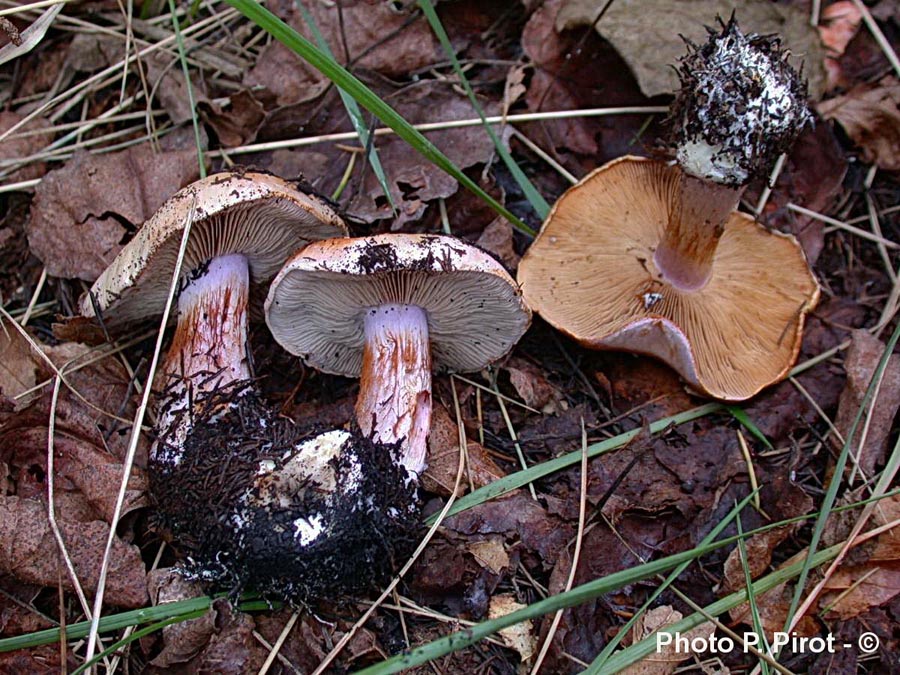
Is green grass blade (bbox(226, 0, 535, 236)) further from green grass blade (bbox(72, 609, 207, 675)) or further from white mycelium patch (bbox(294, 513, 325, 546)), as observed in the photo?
green grass blade (bbox(72, 609, 207, 675))

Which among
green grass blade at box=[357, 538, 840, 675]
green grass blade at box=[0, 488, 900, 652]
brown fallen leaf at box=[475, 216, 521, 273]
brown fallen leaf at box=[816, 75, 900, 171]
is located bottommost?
green grass blade at box=[0, 488, 900, 652]

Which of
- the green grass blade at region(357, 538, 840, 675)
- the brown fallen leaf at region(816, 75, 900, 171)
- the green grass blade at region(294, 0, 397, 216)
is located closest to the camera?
the green grass blade at region(357, 538, 840, 675)

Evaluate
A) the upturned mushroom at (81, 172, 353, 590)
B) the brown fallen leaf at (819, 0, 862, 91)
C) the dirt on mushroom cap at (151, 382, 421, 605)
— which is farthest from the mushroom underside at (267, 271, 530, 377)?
the brown fallen leaf at (819, 0, 862, 91)

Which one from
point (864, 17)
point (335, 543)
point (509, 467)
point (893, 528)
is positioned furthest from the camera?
point (864, 17)

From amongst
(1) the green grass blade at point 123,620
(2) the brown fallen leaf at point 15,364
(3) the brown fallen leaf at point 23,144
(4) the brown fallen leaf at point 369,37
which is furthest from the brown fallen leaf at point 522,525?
(3) the brown fallen leaf at point 23,144

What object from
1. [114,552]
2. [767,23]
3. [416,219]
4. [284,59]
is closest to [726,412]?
[416,219]

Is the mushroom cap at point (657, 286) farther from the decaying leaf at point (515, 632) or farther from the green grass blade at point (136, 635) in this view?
the green grass blade at point (136, 635)

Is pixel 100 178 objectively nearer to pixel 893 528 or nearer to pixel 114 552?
pixel 114 552
